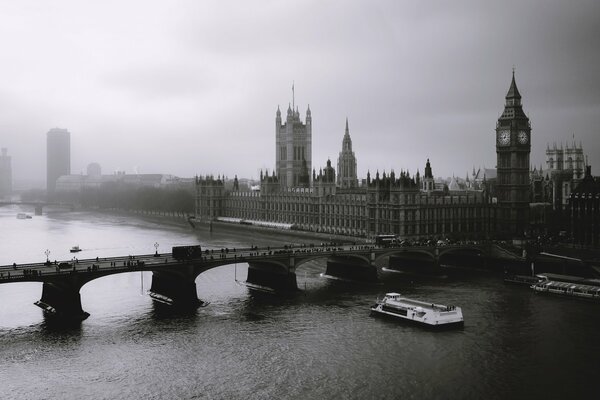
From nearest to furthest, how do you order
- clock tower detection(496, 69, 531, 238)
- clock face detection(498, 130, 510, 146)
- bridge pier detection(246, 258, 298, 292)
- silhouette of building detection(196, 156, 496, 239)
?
bridge pier detection(246, 258, 298, 292) < silhouette of building detection(196, 156, 496, 239) < clock tower detection(496, 69, 531, 238) < clock face detection(498, 130, 510, 146)

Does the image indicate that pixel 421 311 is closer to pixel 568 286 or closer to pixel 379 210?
pixel 568 286

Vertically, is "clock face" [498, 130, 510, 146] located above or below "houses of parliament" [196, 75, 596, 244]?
above

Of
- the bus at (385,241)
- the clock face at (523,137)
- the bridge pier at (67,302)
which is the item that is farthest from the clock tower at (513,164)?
the bridge pier at (67,302)

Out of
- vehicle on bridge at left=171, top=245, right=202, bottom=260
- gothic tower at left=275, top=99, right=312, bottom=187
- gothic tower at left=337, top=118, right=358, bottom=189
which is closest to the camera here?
vehicle on bridge at left=171, top=245, right=202, bottom=260

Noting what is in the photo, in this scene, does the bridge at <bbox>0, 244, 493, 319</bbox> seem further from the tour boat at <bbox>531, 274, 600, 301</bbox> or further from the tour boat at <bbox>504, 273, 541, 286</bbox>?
the tour boat at <bbox>531, 274, 600, 301</bbox>

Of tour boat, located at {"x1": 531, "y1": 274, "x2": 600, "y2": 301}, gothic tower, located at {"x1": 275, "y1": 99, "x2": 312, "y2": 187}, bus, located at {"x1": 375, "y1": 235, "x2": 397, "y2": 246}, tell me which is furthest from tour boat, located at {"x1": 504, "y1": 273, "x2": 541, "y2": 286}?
gothic tower, located at {"x1": 275, "y1": 99, "x2": 312, "y2": 187}

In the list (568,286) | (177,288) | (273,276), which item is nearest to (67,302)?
(177,288)

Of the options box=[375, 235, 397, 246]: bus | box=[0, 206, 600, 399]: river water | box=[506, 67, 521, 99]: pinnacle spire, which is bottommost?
box=[0, 206, 600, 399]: river water
